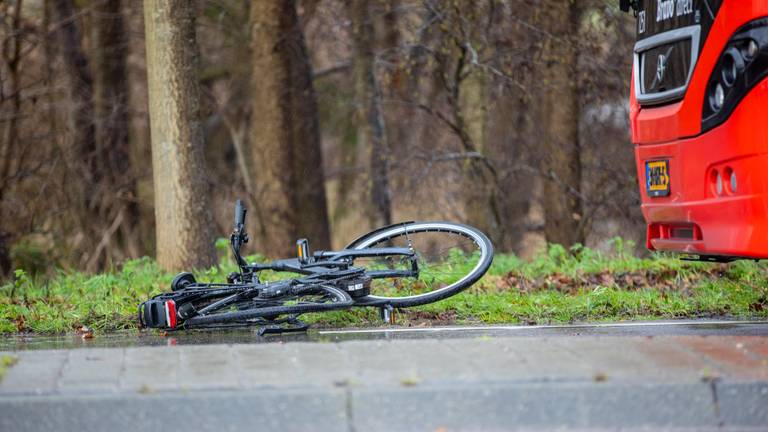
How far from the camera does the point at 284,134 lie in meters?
16.8

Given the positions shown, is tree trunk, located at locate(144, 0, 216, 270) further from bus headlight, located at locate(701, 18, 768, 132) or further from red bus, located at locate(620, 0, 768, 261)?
bus headlight, located at locate(701, 18, 768, 132)

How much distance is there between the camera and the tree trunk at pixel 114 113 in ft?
62.4

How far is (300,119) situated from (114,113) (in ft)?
12.7

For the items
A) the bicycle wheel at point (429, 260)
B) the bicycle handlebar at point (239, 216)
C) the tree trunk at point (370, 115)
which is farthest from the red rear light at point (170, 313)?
the tree trunk at point (370, 115)

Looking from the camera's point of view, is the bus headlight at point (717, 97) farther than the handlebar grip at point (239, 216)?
No

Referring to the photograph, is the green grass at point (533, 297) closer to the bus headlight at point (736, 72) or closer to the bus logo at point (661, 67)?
the bus logo at point (661, 67)

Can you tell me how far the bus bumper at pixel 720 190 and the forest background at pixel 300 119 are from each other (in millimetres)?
5290

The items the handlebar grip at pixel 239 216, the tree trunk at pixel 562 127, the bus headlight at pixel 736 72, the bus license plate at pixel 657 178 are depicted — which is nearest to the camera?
the bus headlight at pixel 736 72

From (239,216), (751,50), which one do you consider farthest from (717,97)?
(239,216)

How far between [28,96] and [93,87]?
3.31 m

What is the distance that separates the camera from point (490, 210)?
15172 millimetres

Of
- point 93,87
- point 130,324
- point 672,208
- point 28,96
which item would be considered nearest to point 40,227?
point 28,96

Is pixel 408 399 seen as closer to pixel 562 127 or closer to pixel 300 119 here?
pixel 562 127

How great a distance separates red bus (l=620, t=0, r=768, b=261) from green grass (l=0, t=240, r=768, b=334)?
77 centimetres
